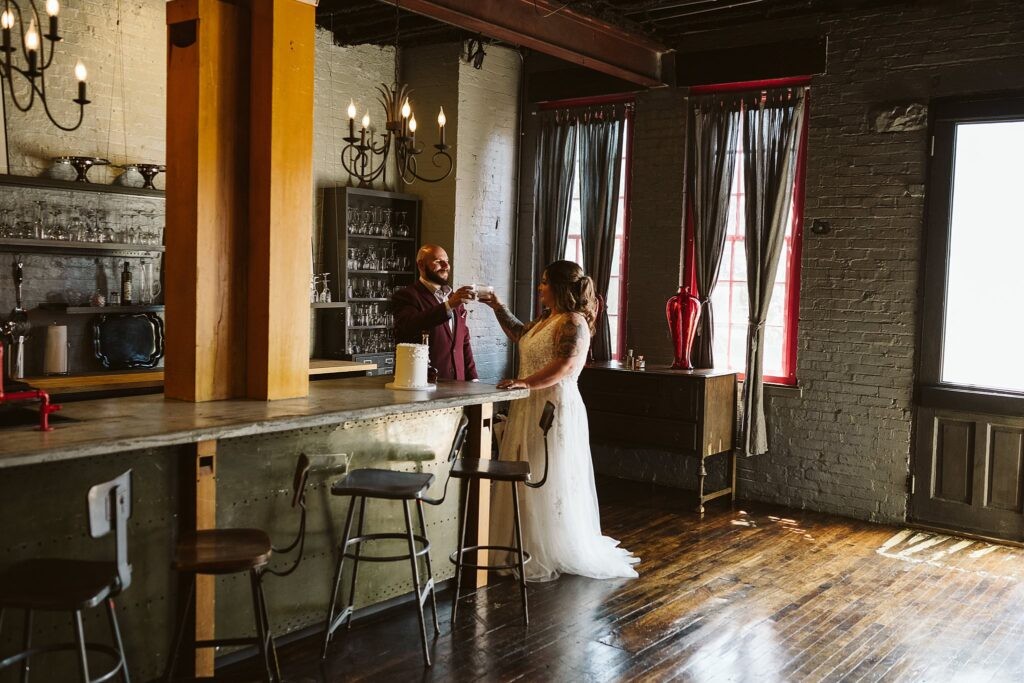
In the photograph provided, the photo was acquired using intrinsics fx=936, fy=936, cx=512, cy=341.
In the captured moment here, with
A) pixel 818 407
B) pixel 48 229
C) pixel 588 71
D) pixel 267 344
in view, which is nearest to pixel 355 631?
pixel 267 344

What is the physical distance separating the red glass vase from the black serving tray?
144 inches

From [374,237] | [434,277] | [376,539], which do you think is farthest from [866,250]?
[376,539]

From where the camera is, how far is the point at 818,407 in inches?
270

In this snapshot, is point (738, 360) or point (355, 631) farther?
point (738, 360)

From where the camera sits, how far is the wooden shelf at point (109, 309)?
588cm

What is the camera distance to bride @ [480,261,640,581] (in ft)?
16.7

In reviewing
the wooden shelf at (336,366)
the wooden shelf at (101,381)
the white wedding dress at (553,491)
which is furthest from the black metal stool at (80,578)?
the wooden shelf at (336,366)

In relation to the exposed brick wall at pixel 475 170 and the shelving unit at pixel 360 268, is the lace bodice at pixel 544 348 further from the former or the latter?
the exposed brick wall at pixel 475 170

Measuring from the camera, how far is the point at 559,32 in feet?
20.6

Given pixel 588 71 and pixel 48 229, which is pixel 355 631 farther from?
pixel 588 71

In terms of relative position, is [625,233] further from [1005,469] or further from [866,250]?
[1005,469]

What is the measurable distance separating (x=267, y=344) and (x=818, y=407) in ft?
14.2

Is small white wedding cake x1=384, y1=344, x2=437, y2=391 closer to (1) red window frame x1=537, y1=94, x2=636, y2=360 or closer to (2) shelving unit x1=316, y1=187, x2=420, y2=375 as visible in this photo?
(2) shelving unit x1=316, y1=187, x2=420, y2=375

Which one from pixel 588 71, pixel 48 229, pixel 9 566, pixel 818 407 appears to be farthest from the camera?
pixel 588 71
